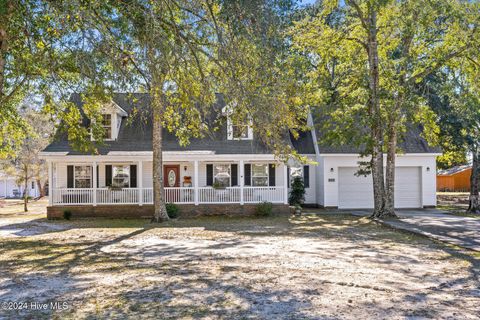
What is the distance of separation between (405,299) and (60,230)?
12.6 m

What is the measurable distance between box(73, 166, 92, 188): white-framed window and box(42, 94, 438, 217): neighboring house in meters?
0.04

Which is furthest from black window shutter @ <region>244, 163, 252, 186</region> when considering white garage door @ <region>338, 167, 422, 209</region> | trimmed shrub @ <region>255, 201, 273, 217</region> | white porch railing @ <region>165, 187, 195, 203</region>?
white garage door @ <region>338, 167, 422, 209</region>

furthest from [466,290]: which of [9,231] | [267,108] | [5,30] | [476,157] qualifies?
[476,157]

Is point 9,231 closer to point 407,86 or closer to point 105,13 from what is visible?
point 105,13

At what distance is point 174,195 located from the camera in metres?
20.0

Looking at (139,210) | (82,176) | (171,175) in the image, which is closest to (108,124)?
(82,176)

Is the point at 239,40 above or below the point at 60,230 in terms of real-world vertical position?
above

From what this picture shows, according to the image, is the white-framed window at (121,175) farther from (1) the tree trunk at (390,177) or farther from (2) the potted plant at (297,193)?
(1) the tree trunk at (390,177)

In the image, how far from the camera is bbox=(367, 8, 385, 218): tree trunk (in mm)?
15805

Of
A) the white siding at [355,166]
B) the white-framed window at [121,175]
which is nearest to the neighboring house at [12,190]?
the white-framed window at [121,175]

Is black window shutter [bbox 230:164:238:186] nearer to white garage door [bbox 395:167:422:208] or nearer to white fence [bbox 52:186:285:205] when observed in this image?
white fence [bbox 52:186:285:205]

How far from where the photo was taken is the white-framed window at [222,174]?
21.0m

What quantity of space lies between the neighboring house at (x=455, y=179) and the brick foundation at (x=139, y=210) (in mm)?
35579

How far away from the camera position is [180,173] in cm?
2122
